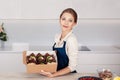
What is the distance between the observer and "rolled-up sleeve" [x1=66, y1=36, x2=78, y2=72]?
1.91 metres

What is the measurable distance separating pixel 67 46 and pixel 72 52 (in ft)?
0.24

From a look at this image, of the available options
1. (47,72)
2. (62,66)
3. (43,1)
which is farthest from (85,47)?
(47,72)

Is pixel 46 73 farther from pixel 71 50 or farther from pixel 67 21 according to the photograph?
pixel 67 21

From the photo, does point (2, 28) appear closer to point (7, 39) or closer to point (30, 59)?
point (7, 39)

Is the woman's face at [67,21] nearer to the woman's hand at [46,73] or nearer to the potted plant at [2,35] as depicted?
the woman's hand at [46,73]

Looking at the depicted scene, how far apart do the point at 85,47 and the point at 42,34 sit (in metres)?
0.67

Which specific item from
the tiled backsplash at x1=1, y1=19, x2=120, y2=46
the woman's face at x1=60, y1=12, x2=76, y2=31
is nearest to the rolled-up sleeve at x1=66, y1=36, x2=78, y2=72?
the woman's face at x1=60, y1=12, x2=76, y2=31

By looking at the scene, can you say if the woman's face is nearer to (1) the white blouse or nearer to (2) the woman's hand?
(1) the white blouse

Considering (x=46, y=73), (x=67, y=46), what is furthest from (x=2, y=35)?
(x=46, y=73)

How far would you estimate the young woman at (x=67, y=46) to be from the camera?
1.91 m

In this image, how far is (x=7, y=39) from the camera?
3.76 metres

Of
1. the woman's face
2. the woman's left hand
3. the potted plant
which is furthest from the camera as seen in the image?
the potted plant

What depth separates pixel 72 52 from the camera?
1939 millimetres

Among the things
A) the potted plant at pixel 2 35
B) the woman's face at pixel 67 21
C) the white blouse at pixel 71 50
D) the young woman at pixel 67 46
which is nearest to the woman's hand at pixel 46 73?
the young woman at pixel 67 46
